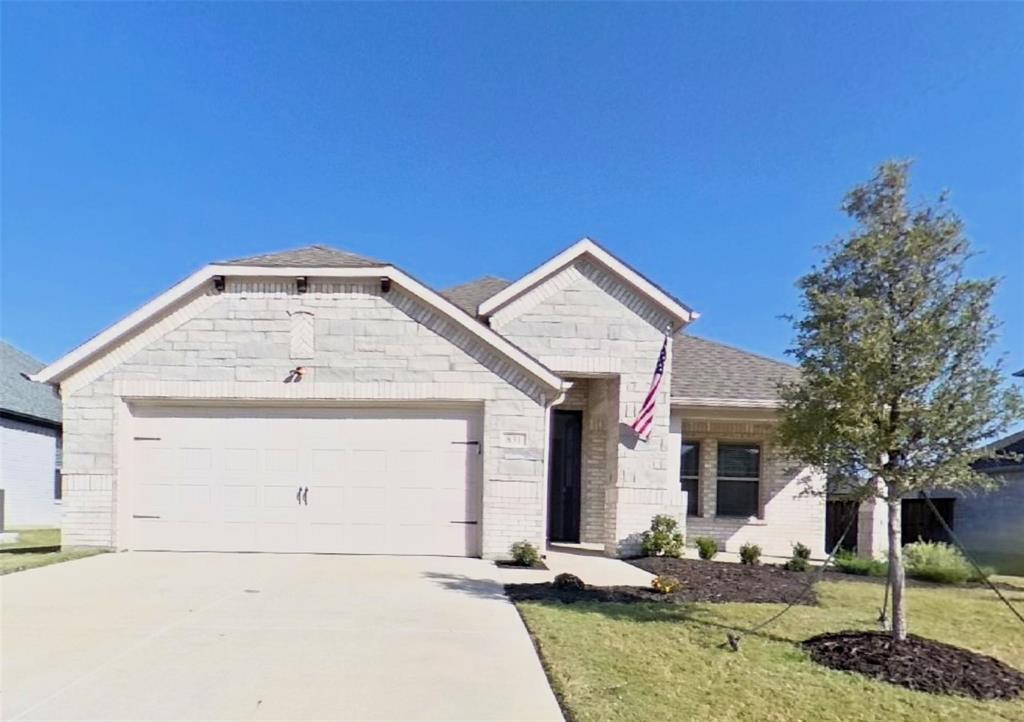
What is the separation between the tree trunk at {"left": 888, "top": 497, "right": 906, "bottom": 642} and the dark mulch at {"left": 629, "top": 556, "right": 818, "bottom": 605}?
2.45 m

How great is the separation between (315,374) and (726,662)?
24.8 ft

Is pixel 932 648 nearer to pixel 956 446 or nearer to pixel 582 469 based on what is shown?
pixel 956 446

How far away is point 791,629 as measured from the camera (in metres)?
6.71

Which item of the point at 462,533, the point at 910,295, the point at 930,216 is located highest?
the point at 930,216

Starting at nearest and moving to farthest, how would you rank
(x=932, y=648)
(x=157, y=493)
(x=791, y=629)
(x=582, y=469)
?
(x=932, y=648) < (x=791, y=629) < (x=157, y=493) < (x=582, y=469)

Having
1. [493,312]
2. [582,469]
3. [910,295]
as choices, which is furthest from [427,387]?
[910,295]

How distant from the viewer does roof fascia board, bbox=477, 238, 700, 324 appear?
12250mm

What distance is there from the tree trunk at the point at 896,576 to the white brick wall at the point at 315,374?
546 centimetres

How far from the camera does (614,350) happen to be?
40.6 ft

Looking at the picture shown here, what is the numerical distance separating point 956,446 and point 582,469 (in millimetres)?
8351

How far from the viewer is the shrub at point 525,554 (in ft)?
33.2

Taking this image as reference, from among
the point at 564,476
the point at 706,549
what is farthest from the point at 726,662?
the point at 564,476

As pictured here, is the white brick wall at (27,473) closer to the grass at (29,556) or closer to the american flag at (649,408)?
the grass at (29,556)

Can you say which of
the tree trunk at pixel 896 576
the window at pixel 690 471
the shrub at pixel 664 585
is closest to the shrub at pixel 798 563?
the window at pixel 690 471
